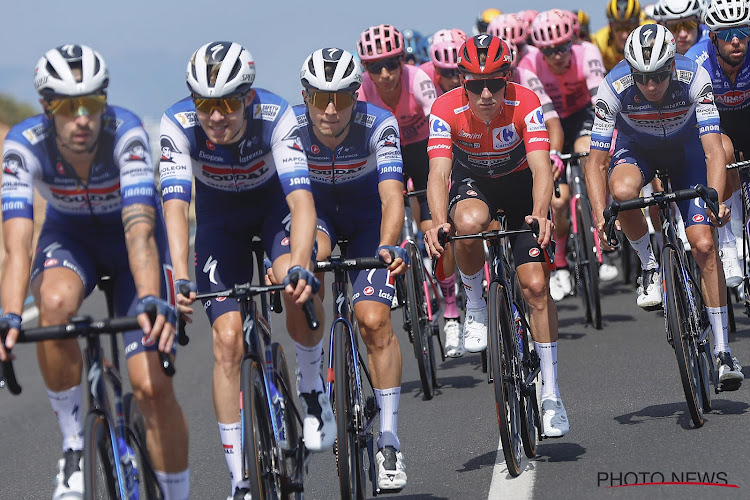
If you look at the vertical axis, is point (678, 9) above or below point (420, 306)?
above

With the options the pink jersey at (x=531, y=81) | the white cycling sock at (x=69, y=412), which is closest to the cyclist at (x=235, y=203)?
the white cycling sock at (x=69, y=412)

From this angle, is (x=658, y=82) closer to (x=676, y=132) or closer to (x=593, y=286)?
(x=676, y=132)

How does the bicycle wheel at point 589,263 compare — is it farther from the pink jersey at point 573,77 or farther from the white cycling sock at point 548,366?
the white cycling sock at point 548,366

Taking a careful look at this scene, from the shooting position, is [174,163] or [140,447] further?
[174,163]

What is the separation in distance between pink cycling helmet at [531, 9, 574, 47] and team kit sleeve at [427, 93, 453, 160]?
493cm

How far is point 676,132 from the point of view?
8672mm

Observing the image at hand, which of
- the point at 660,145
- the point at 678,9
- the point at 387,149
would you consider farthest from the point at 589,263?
the point at 387,149

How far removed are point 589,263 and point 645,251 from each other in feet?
9.39

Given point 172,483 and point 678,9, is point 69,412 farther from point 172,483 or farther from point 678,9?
point 678,9

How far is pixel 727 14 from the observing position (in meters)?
9.90

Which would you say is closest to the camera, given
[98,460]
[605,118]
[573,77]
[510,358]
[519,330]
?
[98,460]

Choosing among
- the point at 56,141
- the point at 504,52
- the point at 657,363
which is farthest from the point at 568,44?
the point at 56,141

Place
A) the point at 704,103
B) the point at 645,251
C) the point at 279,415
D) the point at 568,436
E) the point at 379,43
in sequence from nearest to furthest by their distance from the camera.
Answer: the point at 279,415
the point at 568,436
the point at 704,103
the point at 645,251
the point at 379,43

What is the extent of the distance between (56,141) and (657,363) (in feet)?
19.1
